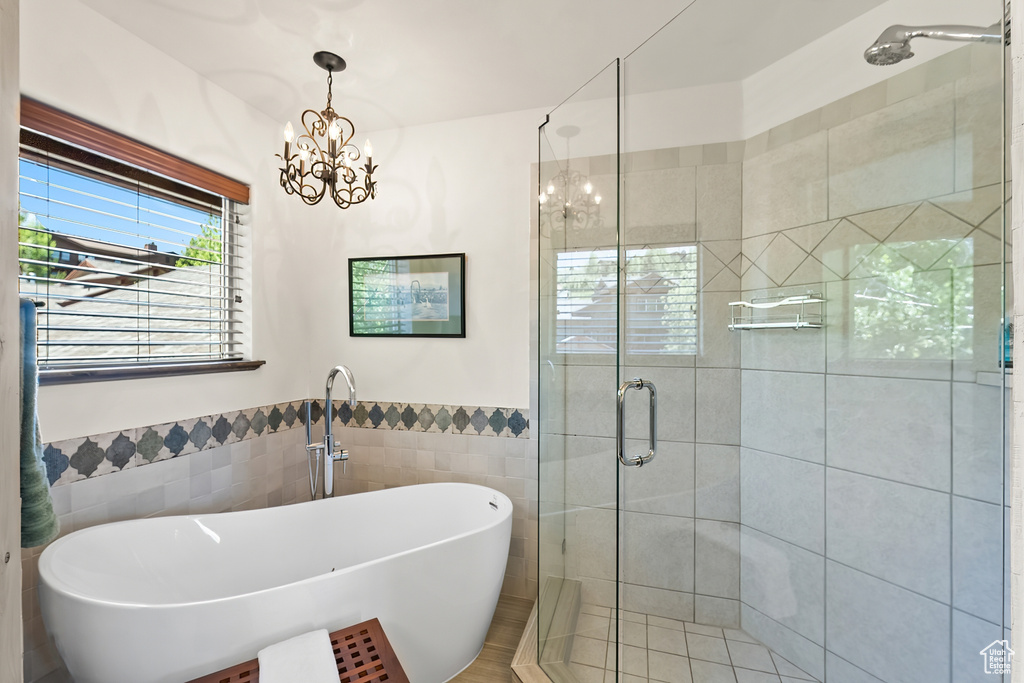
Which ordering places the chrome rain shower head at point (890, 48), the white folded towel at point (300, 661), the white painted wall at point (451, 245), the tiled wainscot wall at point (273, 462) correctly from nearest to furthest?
the chrome rain shower head at point (890, 48), the white folded towel at point (300, 661), the tiled wainscot wall at point (273, 462), the white painted wall at point (451, 245)

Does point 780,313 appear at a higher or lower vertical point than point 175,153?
lower

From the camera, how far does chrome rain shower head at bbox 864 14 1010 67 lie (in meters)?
1.00

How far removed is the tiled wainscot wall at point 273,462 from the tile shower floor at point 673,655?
0.86 m

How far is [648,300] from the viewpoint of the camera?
5.11 feet

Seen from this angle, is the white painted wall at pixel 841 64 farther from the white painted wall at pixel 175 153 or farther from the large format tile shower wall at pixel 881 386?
the white painted wall at pixel 175 153

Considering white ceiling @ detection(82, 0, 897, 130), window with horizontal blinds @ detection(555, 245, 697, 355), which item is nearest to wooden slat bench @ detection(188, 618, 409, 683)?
window with horizontal blinds @ detection(555, 245, 697, 355)

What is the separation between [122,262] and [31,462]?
1206 millimetres

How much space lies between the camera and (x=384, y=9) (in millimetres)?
1703

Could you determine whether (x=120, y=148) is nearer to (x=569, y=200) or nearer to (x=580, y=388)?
(x=569, y=200)

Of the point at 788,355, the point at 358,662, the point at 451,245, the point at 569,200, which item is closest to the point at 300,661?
the point at 358,662

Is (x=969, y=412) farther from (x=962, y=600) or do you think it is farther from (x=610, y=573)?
(x=610, y=573)

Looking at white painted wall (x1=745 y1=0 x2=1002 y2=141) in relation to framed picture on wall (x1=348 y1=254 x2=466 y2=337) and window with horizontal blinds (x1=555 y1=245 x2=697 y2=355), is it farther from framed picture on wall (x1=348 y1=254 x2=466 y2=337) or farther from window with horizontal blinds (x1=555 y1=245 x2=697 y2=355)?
framed picture on wall (x1=348 y1=254 x2=466 y2=337)

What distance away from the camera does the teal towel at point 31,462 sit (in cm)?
89

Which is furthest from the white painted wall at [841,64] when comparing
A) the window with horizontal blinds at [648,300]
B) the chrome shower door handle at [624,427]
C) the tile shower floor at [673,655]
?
the tile shower floor at [673,655]
